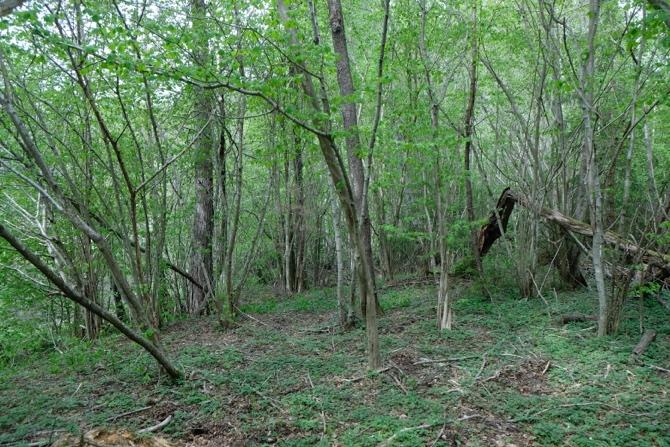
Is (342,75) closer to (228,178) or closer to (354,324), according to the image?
(228,178)

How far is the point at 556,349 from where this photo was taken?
194 inches

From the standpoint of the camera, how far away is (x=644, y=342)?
15.3 ft

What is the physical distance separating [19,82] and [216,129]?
2.51 m

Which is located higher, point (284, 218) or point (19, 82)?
point (19, 82)

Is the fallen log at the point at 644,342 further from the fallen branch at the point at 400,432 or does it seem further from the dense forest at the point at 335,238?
the fallen branch at the point at 400,432

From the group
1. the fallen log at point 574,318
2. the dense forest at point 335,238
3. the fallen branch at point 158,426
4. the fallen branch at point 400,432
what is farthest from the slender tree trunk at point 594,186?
the fallen branch at point 158,426

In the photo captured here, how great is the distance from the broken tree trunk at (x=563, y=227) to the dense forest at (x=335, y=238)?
4 centimetres

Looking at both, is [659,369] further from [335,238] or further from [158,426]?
[158,426]

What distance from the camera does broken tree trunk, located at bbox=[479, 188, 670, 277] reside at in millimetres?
5441

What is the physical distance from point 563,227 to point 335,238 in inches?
128

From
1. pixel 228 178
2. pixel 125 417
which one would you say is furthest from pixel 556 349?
pixel 228 178

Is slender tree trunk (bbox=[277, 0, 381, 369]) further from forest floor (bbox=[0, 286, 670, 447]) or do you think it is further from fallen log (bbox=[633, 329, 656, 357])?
fallen log (bbox=[633, 329, 656, 357])

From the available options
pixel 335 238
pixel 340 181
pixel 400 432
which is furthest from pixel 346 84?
pixel 400 432

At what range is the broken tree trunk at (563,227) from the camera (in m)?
5.44
